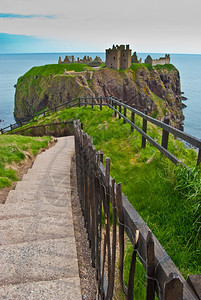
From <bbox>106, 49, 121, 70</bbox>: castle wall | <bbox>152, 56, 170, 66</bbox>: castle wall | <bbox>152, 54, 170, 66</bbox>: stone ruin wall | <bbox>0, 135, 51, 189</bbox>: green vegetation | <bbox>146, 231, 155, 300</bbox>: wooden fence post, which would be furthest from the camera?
<bbox>152, 54, 170, 66</bbox>: stone ruin wall

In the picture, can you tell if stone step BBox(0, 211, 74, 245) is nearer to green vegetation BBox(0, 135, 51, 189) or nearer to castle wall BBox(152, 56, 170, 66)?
green vegetation BBox(0, 135, 51, 189)

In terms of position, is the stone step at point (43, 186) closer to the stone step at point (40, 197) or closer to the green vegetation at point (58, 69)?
the stone step at point (40, 197)

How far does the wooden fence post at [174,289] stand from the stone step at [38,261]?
6.77 feet

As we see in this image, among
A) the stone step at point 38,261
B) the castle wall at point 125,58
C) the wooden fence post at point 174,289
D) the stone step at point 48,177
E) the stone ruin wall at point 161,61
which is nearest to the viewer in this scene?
the wooden fence post at point 174,289

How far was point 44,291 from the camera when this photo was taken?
2.43 meters

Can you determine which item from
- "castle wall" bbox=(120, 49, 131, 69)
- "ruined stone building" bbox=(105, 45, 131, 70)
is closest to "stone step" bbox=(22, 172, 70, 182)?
"ruined stone building" bbox=(105, 45, 131, 70)

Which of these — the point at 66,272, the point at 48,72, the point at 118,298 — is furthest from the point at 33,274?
the point at 48,72

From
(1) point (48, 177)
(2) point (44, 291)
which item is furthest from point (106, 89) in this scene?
(2) point (44, 291)

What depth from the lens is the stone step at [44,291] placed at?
238cm

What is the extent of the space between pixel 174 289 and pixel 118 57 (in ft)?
242

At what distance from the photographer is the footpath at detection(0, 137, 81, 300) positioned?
8.11ft

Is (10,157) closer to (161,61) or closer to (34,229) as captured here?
(34,229)

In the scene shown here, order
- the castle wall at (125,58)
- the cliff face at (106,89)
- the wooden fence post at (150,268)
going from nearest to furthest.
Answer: the wooden fence post at (150,268) → the cliff face at (106,89) → the castle wall at (125,58)

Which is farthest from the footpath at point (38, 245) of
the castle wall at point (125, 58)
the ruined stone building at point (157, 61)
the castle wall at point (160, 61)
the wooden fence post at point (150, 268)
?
the castle wall at point (160, 61)
